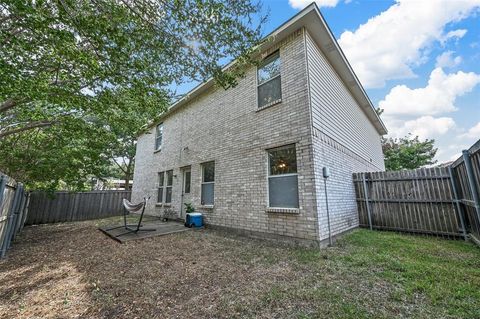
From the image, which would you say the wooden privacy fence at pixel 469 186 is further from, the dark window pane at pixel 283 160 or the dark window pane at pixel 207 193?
the dark window pane at pixel 207 193

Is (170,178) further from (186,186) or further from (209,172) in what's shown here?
(209,172)

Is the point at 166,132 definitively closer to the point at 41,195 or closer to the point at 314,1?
the point at 41,195

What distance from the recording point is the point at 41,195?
9.98 metres

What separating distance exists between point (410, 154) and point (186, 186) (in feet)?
65.2

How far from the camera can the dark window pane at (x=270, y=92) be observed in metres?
5.99

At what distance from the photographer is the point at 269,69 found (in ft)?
21.1

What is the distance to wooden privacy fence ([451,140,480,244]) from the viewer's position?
3980 millimetres

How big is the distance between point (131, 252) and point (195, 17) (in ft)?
17.2

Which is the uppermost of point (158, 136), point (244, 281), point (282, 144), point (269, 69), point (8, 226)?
point (269, 69)

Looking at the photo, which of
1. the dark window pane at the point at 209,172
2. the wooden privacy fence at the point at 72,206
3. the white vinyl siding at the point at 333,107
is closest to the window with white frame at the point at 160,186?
the dark window pane at the point at 209,172

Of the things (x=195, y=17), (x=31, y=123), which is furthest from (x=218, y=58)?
(x=31, y=123)

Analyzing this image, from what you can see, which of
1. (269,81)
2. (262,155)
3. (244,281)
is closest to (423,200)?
(262,155)

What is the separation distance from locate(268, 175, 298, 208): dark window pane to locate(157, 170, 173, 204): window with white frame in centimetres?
615

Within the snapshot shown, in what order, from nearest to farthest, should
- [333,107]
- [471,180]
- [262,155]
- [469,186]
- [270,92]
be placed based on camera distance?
[471,180], [469,186], [262,155], [270,92], [333,107]
